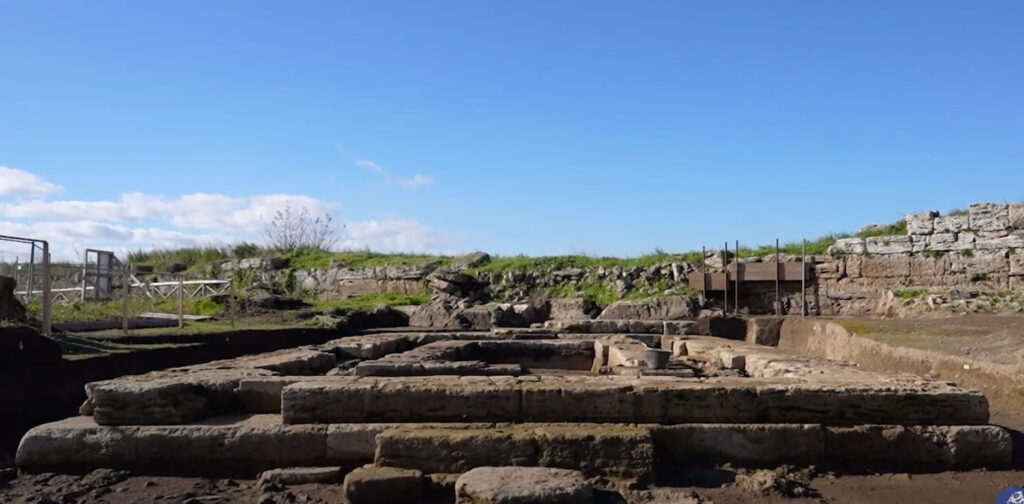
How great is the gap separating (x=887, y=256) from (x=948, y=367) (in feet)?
31.6

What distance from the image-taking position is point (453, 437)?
15.6 feet

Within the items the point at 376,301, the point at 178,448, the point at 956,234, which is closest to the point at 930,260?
the point at 956,234

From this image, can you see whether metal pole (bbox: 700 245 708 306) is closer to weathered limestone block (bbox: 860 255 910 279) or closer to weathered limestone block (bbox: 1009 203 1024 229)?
weathered limestone block (bbox: 860 255 910 279)

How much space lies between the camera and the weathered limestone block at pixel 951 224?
53.5 feet

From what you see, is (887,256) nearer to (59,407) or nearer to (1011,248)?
(1011,248)

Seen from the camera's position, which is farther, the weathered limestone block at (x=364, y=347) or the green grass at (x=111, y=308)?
the green grass at (x=111, y=308)

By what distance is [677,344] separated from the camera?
1119cm

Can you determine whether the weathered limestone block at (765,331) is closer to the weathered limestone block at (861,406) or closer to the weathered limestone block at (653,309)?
the weathered limestone block at (653,309)

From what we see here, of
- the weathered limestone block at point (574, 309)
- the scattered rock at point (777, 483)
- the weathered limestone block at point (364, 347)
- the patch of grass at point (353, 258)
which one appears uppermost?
the patch of grass at point (353, 258)

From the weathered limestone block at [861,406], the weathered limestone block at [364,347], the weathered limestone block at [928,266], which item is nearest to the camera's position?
the weathered limestone block at [861,406]

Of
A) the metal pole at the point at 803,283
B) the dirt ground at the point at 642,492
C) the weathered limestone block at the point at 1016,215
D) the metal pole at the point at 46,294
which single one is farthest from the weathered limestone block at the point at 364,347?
the weathered limestone block at the point at 1016,215

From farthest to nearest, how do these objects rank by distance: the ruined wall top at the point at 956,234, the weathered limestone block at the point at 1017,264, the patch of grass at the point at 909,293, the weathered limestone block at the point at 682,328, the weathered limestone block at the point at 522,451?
1. the ruined wall top at the point at 956,234
2. the weathered limestone block at the point at 1017,264
3. the patch of grass at the point at 909,293
4. the weathered limestone block at the point at 682,328
5. the weathered limestone block at the point at 522,451

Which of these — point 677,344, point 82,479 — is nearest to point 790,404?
point 82,479

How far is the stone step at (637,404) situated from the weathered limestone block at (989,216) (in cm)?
1307
